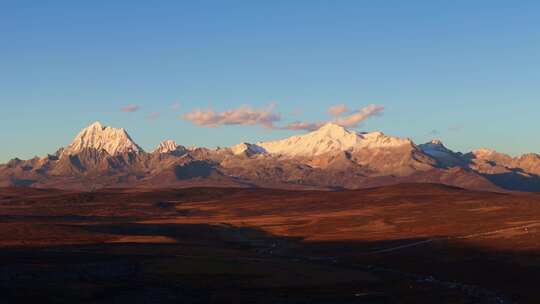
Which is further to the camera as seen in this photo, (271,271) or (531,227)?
(531,227)

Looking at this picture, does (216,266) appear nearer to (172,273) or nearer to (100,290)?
(172,273)

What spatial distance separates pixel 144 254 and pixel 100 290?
45.4m

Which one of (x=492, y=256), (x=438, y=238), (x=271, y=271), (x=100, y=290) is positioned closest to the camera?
(x=100, y=290)

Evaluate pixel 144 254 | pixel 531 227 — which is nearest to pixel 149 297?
pixel 144 254

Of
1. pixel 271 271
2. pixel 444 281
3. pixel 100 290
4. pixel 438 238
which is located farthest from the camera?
pixel 438 238

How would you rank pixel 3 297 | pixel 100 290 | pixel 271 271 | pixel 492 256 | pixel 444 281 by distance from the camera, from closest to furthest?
pixel 3 297 → pixel 100 290 → pixel 444 281 → pixel 271 271 → pixel 492 256

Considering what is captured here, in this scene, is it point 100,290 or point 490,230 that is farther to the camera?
point 490,230

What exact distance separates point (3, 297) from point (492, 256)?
80.8 m

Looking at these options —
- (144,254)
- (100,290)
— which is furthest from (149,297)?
(144,254)

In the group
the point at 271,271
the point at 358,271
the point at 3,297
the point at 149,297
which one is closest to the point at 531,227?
the point at 358,271

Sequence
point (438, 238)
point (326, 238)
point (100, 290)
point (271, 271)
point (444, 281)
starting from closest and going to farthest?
point (100, 290) < point (444, 281) < point (271, 271) < point (438, 238) < point (326, 238)

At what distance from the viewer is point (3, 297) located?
3627 inches

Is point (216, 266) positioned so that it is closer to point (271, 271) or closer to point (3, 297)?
point (271, 271)

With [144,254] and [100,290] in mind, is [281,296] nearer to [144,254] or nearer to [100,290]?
[100,290]
